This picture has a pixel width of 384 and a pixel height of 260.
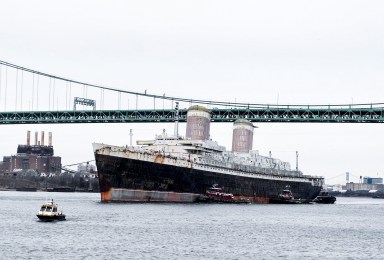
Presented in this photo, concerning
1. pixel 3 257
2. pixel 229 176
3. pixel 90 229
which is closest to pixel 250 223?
pixel 90 229

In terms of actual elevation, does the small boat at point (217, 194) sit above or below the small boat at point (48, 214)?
above

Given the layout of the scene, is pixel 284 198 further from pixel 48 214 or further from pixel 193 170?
pixel 48 214

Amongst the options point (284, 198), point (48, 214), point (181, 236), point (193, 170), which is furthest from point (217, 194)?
point (181, 236)

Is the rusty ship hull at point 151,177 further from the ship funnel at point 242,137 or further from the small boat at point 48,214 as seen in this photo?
the small boat at point 48,214

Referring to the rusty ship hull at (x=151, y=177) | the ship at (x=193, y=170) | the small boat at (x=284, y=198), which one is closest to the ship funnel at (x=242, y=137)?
the ship at (x=193, y=170)

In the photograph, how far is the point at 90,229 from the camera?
62781 millimetres

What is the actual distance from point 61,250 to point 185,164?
52.9 metres

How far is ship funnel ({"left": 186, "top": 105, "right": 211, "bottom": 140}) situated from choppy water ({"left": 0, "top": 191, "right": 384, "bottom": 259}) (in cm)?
3686

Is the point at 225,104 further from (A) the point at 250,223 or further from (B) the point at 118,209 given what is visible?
(A) the point at 250,223

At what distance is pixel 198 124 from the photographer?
122m

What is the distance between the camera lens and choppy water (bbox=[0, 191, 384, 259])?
50281 millimetres

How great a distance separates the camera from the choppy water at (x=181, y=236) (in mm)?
50281

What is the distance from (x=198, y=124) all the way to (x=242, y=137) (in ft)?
45.7

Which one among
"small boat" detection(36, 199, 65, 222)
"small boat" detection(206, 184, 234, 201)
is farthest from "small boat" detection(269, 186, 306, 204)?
"small boat" detection(36, 199, 65, 222)
